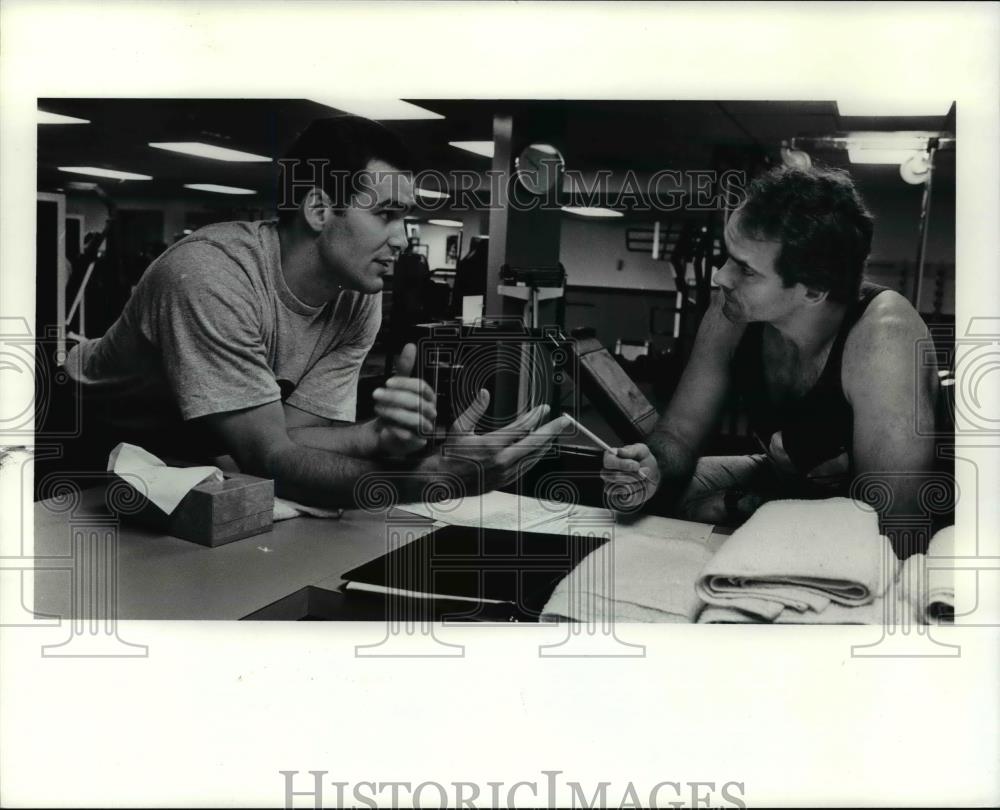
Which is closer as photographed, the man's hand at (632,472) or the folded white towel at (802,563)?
the folded white towel at (802,563)

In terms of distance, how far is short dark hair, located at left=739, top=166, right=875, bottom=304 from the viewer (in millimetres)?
1938

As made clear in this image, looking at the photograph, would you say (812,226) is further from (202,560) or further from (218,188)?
(202,560)

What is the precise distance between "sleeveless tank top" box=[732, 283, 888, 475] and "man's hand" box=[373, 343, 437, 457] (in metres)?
0.56

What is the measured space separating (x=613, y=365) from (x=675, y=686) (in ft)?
1.96

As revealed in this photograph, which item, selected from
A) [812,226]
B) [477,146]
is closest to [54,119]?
[477,146]

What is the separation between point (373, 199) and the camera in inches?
78.5

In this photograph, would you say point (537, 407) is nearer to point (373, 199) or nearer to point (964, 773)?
point (373, 199)

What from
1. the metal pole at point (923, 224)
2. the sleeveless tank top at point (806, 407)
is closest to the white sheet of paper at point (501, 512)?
the sleeveless tank top at point (806, 407)

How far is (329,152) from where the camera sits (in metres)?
1.98

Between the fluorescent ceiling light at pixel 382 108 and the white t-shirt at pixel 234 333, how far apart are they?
25 cm

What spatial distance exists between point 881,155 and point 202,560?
1397 mm

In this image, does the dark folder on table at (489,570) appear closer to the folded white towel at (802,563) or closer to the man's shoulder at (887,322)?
the folded white towel at (802,563)

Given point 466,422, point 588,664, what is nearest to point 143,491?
point 466,422

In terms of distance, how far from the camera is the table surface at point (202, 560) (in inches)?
76.4
